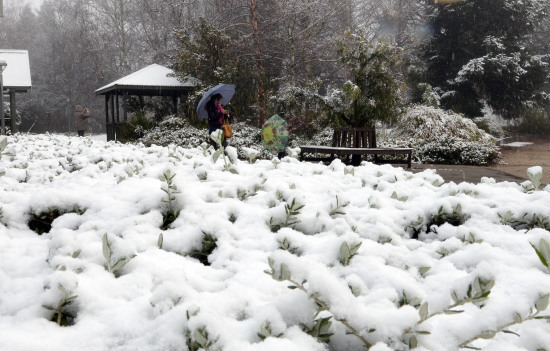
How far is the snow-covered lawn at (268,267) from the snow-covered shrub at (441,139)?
476 inches

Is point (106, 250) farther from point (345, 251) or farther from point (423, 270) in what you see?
point (423, 270)

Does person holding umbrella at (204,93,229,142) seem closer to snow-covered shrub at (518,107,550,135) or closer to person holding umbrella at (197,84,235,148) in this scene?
person holding umbrella at (197,84,235,148)

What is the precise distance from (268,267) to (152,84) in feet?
61.9

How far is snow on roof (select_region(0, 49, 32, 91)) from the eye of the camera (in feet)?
66.0

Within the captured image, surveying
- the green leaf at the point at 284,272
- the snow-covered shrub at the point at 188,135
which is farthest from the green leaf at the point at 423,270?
the snow-covered shrub at the point at 188,135

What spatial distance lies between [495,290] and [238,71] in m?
17.8

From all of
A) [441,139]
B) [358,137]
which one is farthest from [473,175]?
[441,139]

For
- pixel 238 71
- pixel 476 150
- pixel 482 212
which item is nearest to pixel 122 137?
pixel 238 71

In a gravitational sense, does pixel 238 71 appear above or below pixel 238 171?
above

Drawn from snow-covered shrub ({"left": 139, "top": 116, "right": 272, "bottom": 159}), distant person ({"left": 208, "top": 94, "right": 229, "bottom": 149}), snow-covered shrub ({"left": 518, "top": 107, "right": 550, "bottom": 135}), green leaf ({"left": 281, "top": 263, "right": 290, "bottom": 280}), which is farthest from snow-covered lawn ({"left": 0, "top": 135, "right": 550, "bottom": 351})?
snow-covered shrub ({"left": 518, "top": 107, "right": 550, "bottom": 135})

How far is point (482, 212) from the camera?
7.24ft

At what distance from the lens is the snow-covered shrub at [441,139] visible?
13.9 m

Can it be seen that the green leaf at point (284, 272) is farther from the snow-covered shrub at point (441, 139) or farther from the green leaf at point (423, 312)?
the snow-covered shrub at point (441, 139)

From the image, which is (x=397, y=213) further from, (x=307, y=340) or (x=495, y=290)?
(x=307, y=340)
